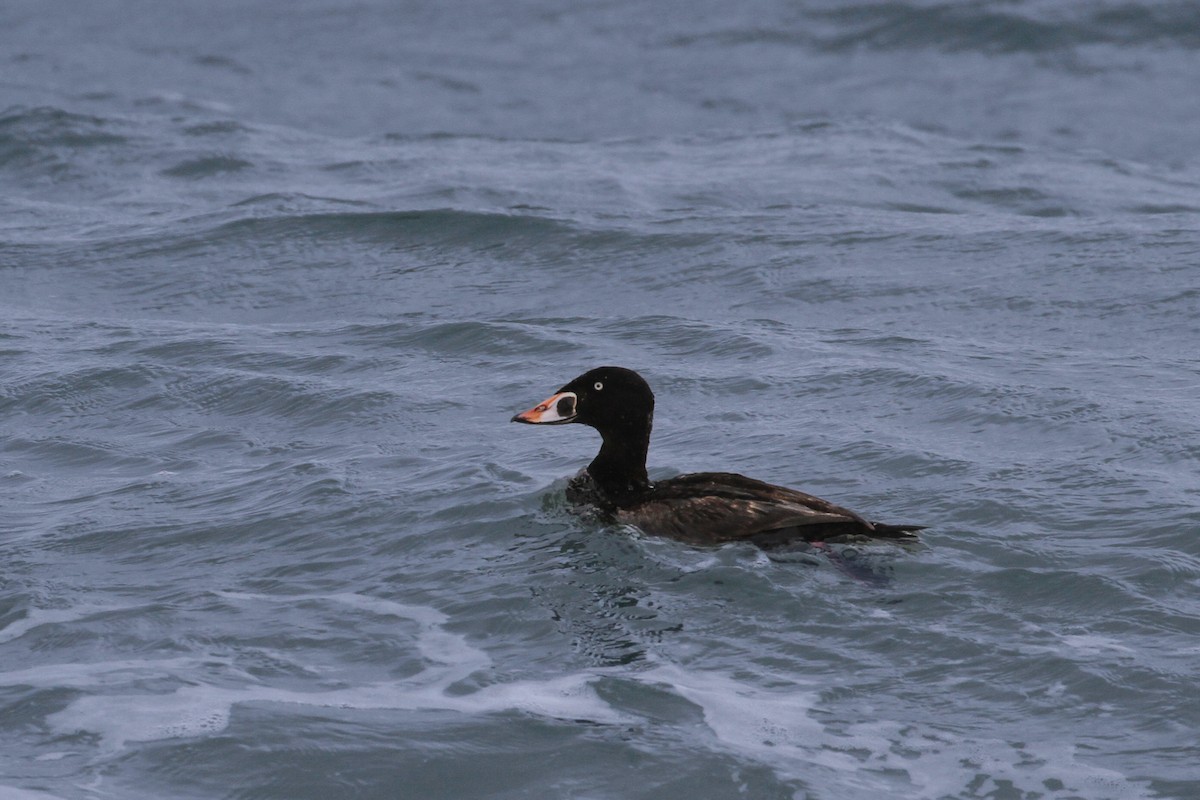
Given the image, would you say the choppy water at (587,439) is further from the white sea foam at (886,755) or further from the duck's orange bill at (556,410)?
the duck's orange bill at (556,410)

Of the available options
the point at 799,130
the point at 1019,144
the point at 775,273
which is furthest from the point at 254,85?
the point at 775,273

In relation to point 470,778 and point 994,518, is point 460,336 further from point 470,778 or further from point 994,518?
point 470,778

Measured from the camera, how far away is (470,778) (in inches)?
232

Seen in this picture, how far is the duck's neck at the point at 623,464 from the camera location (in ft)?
28.5

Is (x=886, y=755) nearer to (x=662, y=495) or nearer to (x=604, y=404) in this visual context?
(x=662, y=495)

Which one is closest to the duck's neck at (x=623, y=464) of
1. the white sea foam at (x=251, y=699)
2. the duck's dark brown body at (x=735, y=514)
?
the duck's dark brown body at (x=735, y=514)

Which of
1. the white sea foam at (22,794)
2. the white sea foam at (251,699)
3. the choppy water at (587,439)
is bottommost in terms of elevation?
the white sea foam at (22,794)

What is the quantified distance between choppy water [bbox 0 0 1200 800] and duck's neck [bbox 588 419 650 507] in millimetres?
349

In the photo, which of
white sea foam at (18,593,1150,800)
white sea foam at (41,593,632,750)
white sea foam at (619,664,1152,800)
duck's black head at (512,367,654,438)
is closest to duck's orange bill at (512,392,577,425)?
duck's black head at (512,367,654,438)

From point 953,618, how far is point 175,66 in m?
19.3

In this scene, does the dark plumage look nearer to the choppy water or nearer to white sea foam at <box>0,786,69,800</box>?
the choppy water

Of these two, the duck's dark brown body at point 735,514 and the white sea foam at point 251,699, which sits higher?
the duck's dark brown body at point 735,514

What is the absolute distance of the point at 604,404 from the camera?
884 centimetres

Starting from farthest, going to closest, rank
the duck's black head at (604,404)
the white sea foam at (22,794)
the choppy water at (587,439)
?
the duck's black head at (604,404), the choppy water at (587,439), the white sea foam at (22,794)
